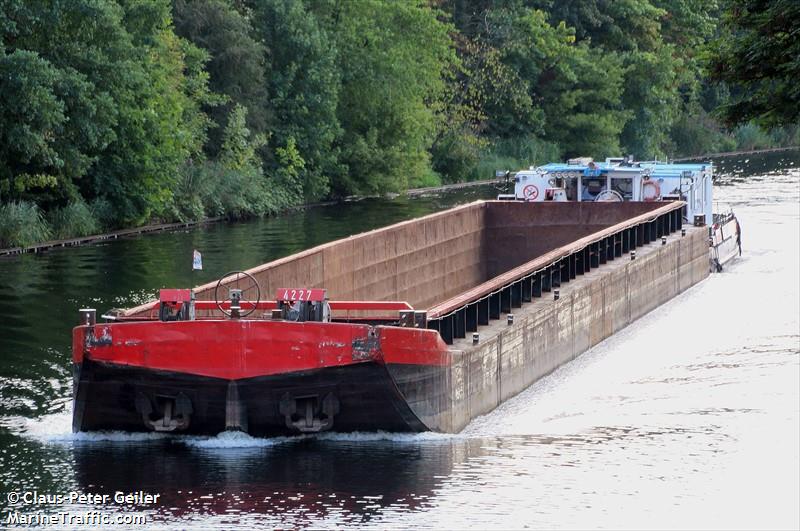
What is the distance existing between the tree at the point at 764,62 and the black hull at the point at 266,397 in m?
5.93

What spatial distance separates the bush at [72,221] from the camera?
45.3m

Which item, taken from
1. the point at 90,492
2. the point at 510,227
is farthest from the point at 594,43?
the point at 90,492

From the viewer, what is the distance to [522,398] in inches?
963

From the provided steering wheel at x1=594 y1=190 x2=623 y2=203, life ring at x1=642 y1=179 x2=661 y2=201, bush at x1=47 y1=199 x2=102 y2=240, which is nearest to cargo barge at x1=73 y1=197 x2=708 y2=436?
steering wheel at x1=594 y1=190 x2=623 y2=203

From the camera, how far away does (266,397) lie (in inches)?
786

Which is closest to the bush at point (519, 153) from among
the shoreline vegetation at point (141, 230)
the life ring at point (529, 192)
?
the shoreline vegetation at point (141, 230)

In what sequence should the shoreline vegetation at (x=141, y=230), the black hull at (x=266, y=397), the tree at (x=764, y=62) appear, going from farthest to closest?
the shoreline vegetation at (x=141, y=230) < the black hull at (x=266, y=397) < the tree at (x=764, y=62)

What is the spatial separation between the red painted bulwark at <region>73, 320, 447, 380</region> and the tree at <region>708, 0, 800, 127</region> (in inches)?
224

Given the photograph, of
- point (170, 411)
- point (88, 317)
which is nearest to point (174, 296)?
point (88, 317)

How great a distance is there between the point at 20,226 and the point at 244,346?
81.7 feet

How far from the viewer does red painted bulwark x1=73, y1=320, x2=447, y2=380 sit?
64.1ft

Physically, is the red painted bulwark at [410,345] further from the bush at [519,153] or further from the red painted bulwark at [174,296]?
the bush at [519,153]

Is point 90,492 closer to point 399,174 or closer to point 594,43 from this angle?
point 399,174

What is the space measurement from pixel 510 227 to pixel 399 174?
24769 mm
